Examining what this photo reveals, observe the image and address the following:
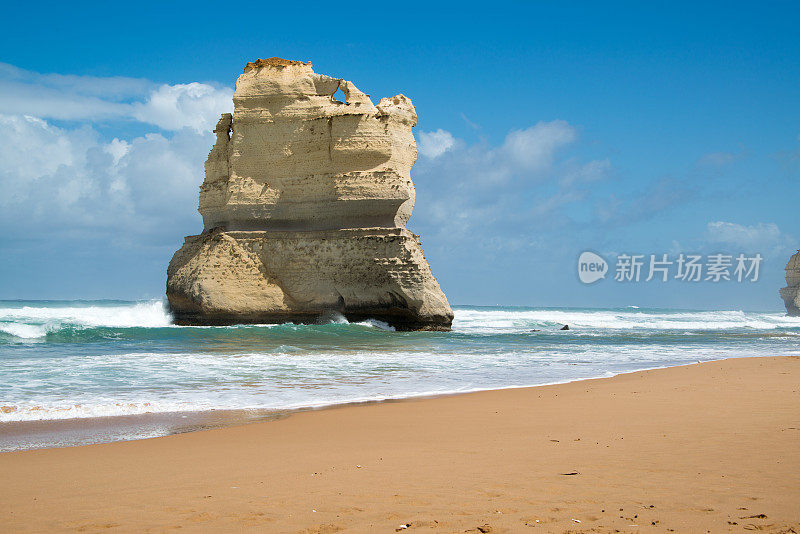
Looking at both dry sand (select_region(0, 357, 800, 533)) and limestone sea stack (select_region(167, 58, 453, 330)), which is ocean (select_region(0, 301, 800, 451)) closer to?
dry sand (select_region(0, 357, 800, 533))

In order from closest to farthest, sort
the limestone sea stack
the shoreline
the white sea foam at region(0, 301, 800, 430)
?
1. the shoreline
2. the white sea foam at region(0, 301, 800, 430)
3. the limestone sea stack

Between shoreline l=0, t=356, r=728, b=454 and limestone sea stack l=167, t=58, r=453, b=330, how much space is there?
1657 cm

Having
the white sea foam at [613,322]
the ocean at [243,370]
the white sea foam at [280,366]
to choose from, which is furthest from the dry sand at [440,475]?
the white sea foam at [613,322]

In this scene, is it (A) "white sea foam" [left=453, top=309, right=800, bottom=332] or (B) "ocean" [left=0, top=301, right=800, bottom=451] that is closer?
(B) "ocean" [left=0, top=301, right=800, bottom=451]

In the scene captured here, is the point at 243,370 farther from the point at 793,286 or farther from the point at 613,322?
the point at 793,286

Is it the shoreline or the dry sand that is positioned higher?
the dry sand

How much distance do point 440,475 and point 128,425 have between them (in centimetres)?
406

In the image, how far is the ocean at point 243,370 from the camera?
758 cm

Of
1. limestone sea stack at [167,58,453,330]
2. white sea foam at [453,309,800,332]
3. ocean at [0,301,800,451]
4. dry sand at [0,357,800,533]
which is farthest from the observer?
white sea foam at [453,309,800,332]

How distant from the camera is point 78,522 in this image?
12.2 feet

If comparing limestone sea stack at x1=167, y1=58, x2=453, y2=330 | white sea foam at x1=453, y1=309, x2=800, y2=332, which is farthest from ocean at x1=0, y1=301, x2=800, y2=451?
white sea foam at x1=453, y1=309, x2=800, y2=332

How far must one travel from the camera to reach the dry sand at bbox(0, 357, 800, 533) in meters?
3.61

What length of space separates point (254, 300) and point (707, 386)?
18860mm

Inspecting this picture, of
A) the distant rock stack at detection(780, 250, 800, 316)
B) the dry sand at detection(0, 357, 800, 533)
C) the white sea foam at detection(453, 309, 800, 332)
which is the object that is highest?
the distant rock stack at detection(780, 250, 800, 316)
